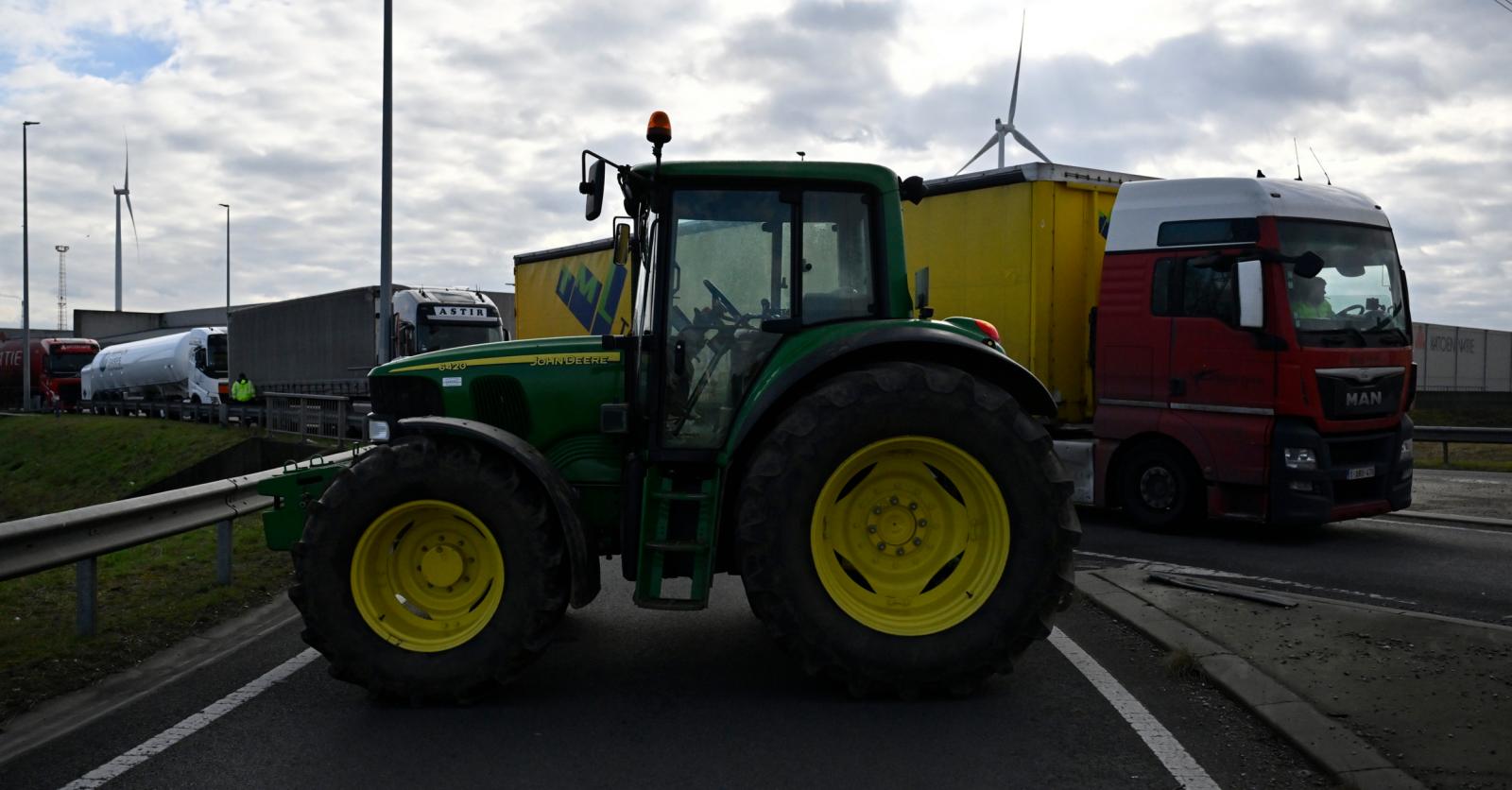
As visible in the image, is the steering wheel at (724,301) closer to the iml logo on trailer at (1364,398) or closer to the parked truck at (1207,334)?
the parked truck at (1207,334)

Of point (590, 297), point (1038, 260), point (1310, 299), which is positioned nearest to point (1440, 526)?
point (1310, 299)

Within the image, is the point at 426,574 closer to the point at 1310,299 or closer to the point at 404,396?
the point at 404,396

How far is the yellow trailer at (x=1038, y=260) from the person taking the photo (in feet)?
37.9

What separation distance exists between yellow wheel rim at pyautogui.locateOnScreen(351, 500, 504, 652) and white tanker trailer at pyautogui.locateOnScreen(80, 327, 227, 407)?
125ft

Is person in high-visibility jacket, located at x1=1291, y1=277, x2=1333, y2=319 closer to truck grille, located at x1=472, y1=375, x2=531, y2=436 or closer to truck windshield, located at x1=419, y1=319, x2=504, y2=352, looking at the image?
truck grille, located at x1=472, y1=375, x2=531, y2=436

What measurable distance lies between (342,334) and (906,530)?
1139 inches

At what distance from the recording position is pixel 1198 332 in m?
10.6

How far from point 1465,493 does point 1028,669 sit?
11.3m

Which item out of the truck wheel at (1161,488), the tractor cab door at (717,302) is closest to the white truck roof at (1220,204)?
the truck wheel at (1161,488)

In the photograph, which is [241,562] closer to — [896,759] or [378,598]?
[378,598]

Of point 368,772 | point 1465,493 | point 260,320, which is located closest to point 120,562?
Result: point 368,772

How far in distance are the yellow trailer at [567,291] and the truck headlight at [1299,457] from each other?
9.29 meters

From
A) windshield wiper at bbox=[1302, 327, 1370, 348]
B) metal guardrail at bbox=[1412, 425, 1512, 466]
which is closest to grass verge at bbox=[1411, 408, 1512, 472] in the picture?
metal guardrail at bbox=[1412, 425, 1512, 466]

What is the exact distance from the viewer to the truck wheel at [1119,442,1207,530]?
10883 mm
